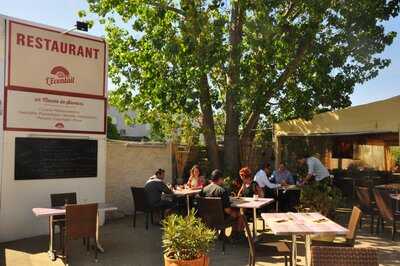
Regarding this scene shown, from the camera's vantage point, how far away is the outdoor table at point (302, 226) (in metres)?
5.45

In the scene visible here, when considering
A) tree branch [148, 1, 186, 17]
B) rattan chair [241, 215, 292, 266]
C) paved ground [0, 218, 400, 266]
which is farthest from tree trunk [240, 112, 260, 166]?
rattan chair [241, 215, 292, 266]

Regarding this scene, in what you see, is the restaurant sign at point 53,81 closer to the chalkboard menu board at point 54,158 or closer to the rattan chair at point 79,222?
the chalkboard menu board at point 54,158

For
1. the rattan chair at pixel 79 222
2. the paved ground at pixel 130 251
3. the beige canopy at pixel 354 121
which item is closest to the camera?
the rattan chair at pixel 79 222

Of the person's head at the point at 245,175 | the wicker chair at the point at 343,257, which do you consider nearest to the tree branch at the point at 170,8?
the person's head at the point at 245,175

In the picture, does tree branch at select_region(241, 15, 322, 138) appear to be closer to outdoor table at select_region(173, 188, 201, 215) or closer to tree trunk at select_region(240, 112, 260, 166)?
tree trunk at select_region(240, 112, 260, 166)

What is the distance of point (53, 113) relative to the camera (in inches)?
396

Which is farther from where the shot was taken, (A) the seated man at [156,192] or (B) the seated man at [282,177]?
(B) the seated man at [282,177]

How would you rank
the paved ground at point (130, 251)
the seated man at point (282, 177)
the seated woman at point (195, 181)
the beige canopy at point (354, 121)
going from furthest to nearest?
1. the seated man at point (282, 177)
2. the beige canopy at point (354, 121)
3. the seated woman at point (195, 181)
4. the paved ground at point (130, 251)

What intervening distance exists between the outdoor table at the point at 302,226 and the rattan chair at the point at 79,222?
8.75 feet

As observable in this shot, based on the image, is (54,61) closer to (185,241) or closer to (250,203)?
(250,203)

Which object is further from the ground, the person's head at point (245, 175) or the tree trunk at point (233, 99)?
the tree trunk at point (233, 99)

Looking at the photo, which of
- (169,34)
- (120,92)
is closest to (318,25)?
(169,34)

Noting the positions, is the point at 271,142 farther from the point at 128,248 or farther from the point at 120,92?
the point at 128,248

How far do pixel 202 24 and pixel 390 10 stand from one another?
4.77 meters
